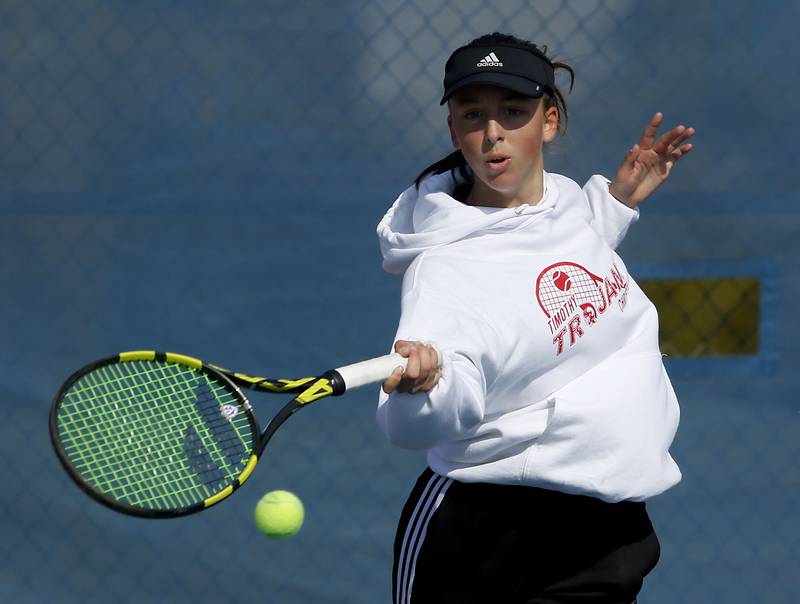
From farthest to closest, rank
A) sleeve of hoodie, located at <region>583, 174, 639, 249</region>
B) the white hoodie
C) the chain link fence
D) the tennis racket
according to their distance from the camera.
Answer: the chain link fence → sleeve of hoodie, located at <region>583, 174, 639, 249</region> → the tennis racket → the white hoodie

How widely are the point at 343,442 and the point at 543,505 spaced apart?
1359mm

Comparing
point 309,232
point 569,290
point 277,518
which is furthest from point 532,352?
point 309,232

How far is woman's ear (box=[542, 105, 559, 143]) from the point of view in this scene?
7.20 ft

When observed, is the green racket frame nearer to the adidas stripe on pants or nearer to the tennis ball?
the adidas stripe on pants

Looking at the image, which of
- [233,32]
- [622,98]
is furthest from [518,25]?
[233,32]

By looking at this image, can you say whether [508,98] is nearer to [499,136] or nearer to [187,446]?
[499,136]

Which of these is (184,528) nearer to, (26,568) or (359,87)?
(26,568)

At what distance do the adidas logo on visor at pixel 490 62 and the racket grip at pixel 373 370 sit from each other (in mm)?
569

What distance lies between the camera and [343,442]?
3.34 metres

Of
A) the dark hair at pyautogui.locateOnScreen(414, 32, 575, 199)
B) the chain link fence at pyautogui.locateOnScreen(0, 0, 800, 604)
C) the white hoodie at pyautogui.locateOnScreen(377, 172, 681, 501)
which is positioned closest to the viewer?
the white hoodie at pyautogui.locateOnScreen(377, 172, 681, 501)

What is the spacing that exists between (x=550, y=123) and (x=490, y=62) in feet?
0.73

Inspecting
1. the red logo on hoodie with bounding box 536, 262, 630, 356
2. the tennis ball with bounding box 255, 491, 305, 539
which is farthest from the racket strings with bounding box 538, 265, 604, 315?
the tennis ball with bounding box 255, 491, 305, 539

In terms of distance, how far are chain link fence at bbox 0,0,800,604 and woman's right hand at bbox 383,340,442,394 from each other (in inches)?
62.0

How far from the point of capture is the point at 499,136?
6.68ft
